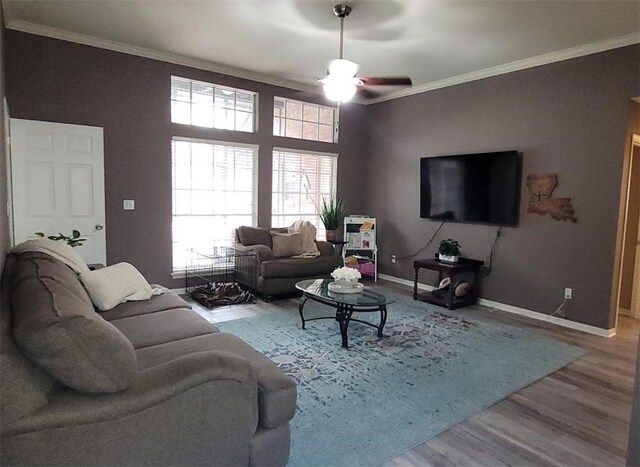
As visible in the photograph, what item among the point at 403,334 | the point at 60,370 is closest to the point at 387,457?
the point at 60,370

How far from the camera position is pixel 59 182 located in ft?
14.0

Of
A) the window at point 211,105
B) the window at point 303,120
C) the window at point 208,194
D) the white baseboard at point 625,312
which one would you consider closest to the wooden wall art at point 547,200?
the white baseboard at point 625,312

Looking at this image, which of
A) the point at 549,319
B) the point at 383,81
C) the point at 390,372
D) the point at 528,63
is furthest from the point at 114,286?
the point at 528,63

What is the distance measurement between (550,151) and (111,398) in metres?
4.75

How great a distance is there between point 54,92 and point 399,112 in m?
4.52

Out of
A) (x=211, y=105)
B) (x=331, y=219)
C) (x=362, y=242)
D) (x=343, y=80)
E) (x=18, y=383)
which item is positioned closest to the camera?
(x=18, y=383)

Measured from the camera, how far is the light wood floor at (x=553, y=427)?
6.77 ft

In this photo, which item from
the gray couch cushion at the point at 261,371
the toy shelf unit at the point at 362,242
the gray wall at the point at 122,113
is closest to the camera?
the gray couch cushion at the point at 261,371

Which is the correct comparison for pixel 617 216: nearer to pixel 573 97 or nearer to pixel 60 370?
pixel 573 97

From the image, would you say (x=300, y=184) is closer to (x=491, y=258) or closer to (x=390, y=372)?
(x=491, y=258)

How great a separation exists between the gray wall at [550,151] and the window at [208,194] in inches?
98.2

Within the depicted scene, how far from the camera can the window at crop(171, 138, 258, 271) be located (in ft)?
17.0

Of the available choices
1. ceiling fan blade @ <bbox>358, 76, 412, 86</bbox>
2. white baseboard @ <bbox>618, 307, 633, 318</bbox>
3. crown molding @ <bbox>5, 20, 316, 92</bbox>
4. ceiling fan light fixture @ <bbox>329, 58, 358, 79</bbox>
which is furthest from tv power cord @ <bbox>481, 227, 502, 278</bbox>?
crown molding @ <bbox>5, 20, 316, 92</bbox>

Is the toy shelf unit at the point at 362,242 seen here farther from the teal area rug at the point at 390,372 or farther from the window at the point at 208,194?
the teal area rug at the point at 390,372
